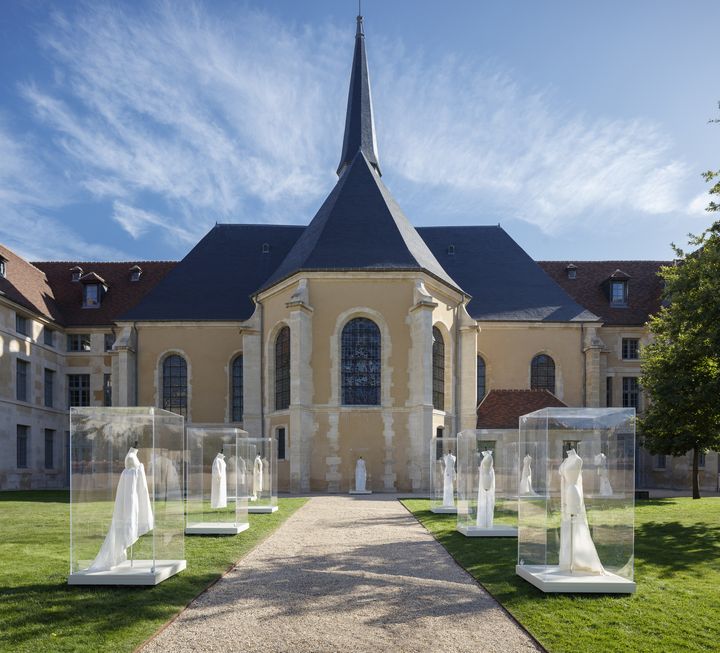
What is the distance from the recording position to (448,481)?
66.0 ft

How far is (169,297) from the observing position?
36.2m

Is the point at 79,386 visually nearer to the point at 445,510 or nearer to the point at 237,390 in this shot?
the point at 237,390

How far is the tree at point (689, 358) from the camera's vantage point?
16.6 meters

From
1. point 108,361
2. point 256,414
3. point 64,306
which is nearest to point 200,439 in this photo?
point 256,414

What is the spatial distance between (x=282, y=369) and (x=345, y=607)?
2279cm

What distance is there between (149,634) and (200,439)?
8.31 metres

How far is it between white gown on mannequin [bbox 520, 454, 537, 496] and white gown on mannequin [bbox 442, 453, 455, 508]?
896cm

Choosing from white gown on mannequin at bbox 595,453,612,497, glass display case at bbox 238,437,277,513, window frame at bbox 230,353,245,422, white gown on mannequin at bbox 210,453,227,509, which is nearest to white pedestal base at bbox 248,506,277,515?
glass display case at bbox 238,437,277,513

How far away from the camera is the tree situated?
16.6 metres

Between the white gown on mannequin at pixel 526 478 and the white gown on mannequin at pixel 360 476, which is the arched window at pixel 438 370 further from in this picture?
the white gown on mannequin at pixel 526 478

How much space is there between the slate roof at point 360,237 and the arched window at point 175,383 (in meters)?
7.66

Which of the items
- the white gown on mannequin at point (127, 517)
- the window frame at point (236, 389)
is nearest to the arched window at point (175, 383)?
the window frame at point (236, 389)

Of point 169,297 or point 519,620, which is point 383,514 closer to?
point 519,620

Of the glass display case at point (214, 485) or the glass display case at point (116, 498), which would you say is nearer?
the glass display case at point (116, 498)
